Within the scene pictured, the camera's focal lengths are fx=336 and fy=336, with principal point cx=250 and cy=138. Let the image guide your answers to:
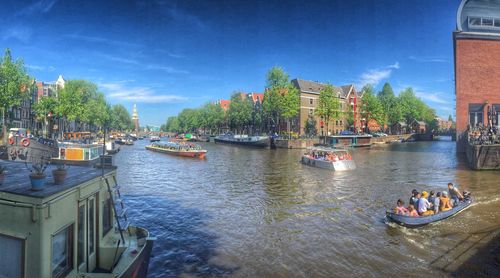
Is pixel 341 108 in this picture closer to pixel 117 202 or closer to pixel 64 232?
pixel 117 202

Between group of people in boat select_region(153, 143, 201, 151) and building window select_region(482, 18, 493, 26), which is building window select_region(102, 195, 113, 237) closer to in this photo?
group of people in boat select_region(153, 143, 201, 151)

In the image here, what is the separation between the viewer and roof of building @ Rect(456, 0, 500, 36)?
57.6 m

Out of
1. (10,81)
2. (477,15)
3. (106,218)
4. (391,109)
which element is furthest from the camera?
(391,109)

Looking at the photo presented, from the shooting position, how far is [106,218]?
34.8 feet

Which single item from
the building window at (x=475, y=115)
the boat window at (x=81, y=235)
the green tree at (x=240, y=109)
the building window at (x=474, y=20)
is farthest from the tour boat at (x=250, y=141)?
the boat window at (x=81, y=235)

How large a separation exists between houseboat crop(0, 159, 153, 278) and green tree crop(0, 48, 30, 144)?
43.5 m

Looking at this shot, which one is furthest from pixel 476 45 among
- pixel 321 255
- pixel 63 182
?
pixel 63 182

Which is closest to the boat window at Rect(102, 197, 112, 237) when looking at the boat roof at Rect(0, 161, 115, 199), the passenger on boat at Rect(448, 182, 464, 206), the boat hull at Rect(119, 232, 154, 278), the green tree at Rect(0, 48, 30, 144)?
the boat roof at Rect(0, 161, 115, 199)

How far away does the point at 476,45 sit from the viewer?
55312mm

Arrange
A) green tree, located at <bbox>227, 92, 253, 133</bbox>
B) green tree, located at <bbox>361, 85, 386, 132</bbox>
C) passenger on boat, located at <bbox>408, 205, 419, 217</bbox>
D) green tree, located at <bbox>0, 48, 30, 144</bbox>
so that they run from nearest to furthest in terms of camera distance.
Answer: passenger on boat, located at <bbox>408, 205, 419, 217</bbox> < green tree, located at <bbox>0, 48, 30, 144</bbox> < green tree, located at <bbox>361, 85, 386, 132</bbox> < green tree, located at <bbox>227, 92, 253, 133</bbox>

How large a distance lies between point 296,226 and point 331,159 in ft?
78.9

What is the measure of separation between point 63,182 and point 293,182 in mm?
25015

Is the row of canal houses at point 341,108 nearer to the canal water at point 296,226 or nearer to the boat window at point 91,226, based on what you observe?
the canal water at point 296,226

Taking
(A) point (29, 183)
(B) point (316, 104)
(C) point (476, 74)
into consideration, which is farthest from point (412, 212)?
(B) point (316, 104)
